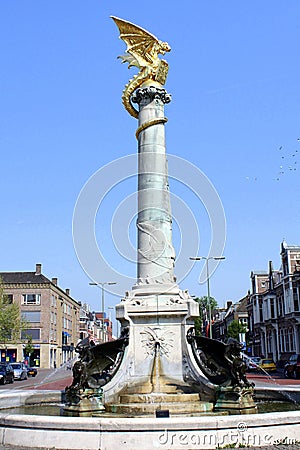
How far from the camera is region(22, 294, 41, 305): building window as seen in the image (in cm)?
8625

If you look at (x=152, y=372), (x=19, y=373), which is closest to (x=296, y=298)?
(x=19, y=373)

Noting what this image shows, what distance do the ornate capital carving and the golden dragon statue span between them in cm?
40

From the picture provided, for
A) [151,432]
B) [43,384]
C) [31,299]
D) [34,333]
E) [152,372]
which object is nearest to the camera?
[151,432]

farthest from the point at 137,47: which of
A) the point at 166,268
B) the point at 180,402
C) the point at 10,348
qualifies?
the point at 10,348

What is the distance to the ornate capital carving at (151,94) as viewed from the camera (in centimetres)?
1841

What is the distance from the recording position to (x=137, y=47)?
19094 millimetres

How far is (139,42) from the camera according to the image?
19.1 meters

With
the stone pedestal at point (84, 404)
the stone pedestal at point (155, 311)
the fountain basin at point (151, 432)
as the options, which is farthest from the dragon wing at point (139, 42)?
the fountain basin at point (151, 432)

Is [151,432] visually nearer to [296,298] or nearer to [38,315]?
[296,298]

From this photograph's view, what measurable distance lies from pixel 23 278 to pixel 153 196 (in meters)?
76.1

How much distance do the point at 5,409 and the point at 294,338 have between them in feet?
195

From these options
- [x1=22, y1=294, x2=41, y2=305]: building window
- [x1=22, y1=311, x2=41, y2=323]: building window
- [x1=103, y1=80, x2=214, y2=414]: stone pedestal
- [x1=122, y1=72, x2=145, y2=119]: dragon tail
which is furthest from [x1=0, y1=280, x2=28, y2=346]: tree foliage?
[x1=103, y1=80, x2=214, y2=414]: stone pedestal

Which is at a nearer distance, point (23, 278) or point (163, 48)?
point (163, 48)

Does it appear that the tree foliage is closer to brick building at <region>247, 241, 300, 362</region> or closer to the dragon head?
brick building at <region>247, 241, 300, 362</region>
